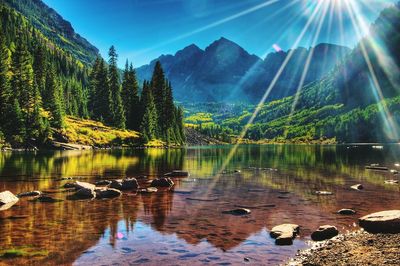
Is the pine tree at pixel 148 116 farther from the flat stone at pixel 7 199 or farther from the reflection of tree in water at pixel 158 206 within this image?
the flat stone at pixel 7 199

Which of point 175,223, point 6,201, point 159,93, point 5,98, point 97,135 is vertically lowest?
point 175,223

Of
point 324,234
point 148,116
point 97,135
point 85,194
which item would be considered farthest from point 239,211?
point 148,116

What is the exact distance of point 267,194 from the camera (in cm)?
3153

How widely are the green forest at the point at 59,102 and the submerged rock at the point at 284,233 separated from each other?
97.1 metres

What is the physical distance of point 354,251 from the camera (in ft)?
47.9

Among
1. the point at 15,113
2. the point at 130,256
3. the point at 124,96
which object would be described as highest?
the point at 124,96

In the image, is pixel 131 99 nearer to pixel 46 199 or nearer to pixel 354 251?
pixel 46 199

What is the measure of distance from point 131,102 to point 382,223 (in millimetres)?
139288

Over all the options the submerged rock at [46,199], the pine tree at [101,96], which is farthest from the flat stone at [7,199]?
the pine tree at [101,96]

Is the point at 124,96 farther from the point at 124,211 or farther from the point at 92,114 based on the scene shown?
the point at 124,211

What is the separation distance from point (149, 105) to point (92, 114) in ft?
89.8

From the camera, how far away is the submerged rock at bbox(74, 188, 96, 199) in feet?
91.1

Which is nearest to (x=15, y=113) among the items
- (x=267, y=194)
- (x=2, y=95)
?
(x=2, y=95)

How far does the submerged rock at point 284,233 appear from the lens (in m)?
16.9
